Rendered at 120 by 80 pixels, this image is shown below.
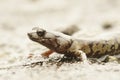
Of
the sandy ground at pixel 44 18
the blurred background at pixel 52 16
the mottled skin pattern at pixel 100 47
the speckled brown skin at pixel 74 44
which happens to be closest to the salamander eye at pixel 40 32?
the speckled brown skin at pixel 74 44

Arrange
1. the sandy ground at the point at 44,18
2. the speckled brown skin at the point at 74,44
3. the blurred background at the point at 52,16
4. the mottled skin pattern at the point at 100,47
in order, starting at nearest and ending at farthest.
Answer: the speckled brown skin at the point at 74,44 → the mottled skin pattern at the point at 100,47 → the sandy ground at the point at 44,18 → the blurred background at the point at 52,16

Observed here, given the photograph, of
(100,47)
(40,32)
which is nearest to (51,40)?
(40,32)

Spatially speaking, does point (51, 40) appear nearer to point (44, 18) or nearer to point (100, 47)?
point (100, 47)

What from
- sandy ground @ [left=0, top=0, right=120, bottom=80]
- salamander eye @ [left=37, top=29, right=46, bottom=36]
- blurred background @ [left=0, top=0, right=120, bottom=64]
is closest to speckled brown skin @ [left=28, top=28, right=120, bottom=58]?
salamander eye @ [left=37, top=29, right=46, bottom=36]

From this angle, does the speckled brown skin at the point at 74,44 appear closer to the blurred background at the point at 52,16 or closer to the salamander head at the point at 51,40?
the salamander head at the point at 51,40

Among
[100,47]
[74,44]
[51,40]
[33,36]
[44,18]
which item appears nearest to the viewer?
[33,36]

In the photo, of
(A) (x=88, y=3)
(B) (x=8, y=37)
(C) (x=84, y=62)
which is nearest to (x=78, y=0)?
(A) (x=88, y=3)

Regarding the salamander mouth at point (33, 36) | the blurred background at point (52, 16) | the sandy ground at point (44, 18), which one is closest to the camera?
the salamander mouth at point (33, 36)
